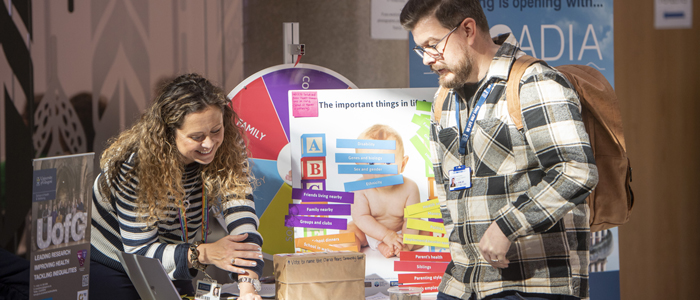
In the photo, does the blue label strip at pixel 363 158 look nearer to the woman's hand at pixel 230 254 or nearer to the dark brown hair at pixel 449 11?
the woman's hand at pixel 230 254

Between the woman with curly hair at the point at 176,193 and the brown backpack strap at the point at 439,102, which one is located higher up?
the brown backpack strap at the point at 439,102

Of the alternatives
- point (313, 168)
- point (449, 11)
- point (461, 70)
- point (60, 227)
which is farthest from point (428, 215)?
point (60, 227)

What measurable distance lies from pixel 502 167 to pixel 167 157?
3.73 feet

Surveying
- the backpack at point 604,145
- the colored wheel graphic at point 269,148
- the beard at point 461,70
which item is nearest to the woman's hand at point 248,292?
the colored wheel graphic at point 269,148

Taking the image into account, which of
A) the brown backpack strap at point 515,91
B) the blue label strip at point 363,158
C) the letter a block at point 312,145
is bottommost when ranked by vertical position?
the blue label strip at point 363,158

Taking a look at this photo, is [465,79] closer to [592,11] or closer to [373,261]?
[373,261]

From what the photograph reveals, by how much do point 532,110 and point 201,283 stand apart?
4.02 feet

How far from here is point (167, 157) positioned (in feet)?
6.50

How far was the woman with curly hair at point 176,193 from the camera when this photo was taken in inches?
77.0

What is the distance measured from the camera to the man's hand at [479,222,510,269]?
1.46 meters

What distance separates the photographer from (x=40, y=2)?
2680 millimetres

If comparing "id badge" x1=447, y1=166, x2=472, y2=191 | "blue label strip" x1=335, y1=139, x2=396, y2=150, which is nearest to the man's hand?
"id badge" x1=447, y1=166, x2=472, y2=191

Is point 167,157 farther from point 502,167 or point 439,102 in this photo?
point 502,167

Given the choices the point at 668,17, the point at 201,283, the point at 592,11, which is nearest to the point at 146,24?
the point at 201,283
